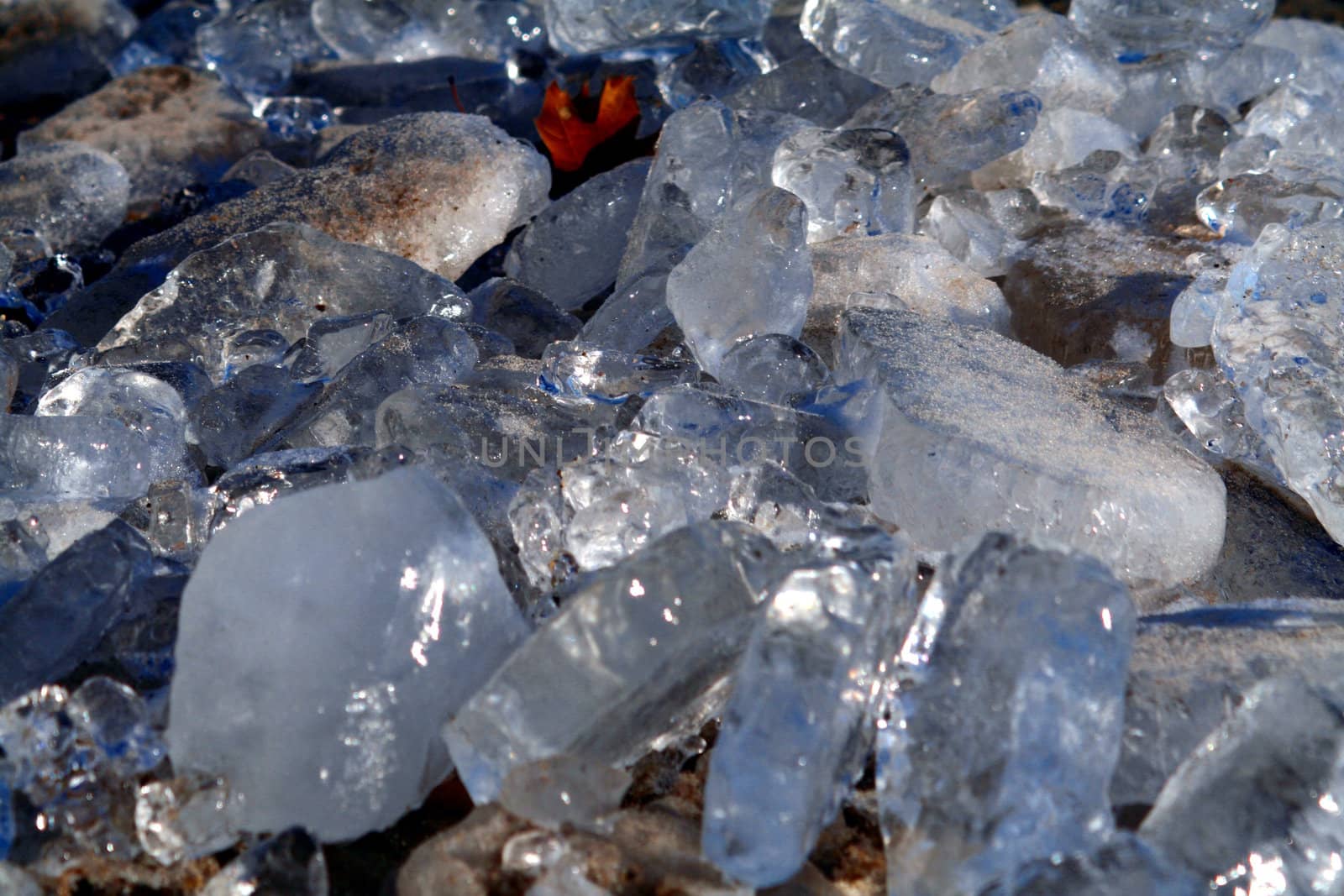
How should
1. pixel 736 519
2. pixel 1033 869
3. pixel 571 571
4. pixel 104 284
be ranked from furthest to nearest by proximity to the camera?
pixel 104 284
pixel 736 519
pixel 571 571
pixel 1033 869

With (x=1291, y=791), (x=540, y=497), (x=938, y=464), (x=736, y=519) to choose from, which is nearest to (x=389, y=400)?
(x=540, y=497)

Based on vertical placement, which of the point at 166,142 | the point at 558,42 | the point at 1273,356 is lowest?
the point at 166,142

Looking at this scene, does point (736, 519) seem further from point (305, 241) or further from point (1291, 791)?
point (305, 241)

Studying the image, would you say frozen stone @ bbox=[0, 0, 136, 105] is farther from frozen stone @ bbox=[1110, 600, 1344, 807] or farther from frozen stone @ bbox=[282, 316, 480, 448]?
frozen stone @ bbox=[1110, 600, 1344, 807]

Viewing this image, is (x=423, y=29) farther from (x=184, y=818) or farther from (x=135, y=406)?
(x=184, y=818)

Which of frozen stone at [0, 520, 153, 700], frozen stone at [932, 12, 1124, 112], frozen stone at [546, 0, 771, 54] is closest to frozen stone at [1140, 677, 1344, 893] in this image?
frozen stone at [0, 520, 153, 700]

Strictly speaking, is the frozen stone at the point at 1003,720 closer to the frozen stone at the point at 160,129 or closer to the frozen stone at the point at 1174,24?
the frozen stone at the point at 1174,24
